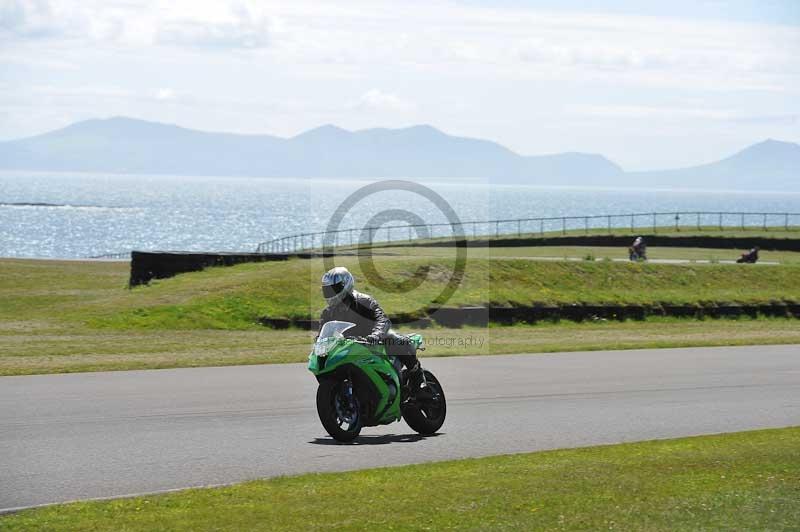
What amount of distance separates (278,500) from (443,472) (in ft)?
6.32

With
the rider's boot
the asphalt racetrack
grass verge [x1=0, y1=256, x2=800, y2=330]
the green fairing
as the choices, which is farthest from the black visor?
grass verge [x1=0, y1=256, x2=800, y2=330]

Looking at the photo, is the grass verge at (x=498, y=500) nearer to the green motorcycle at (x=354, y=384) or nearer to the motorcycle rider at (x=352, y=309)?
the green motorcycle at (x=354, y=384)

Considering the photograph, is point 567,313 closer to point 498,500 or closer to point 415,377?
point 415,377

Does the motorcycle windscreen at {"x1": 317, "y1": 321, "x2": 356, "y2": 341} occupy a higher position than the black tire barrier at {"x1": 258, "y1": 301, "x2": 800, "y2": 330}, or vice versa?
the motorcycle windscreen at {"x1": 317, "y1": 321, "x2": 356, "y2": 341}

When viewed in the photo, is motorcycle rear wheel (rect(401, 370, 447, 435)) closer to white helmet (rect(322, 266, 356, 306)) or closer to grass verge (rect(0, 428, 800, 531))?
white helmet (rect(322, 266, 356, 306))

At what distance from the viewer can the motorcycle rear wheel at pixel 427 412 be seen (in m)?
13.0

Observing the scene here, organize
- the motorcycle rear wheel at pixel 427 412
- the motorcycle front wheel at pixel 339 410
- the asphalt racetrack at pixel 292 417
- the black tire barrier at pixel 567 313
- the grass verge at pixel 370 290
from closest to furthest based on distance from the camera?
the asphalt racetrack at pixel 292 417, the motorcycle front wheel at pixel 339 410, the motorcycle rear wheel at pixel 427 412, the black tire barrier at pixel 567 313, the grass verge at pixel 370 290

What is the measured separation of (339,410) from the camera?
1243cm

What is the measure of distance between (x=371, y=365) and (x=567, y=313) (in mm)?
18830

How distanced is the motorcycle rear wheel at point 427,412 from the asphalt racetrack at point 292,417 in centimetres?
16

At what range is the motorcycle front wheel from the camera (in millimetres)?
12203

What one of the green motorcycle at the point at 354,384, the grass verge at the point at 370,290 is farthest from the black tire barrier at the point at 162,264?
the green motorcycle at the point at 354,384

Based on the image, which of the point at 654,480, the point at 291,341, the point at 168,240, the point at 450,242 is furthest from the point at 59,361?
the point at 168,240

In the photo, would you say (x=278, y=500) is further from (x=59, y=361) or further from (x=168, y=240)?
(x=168, y=240)
